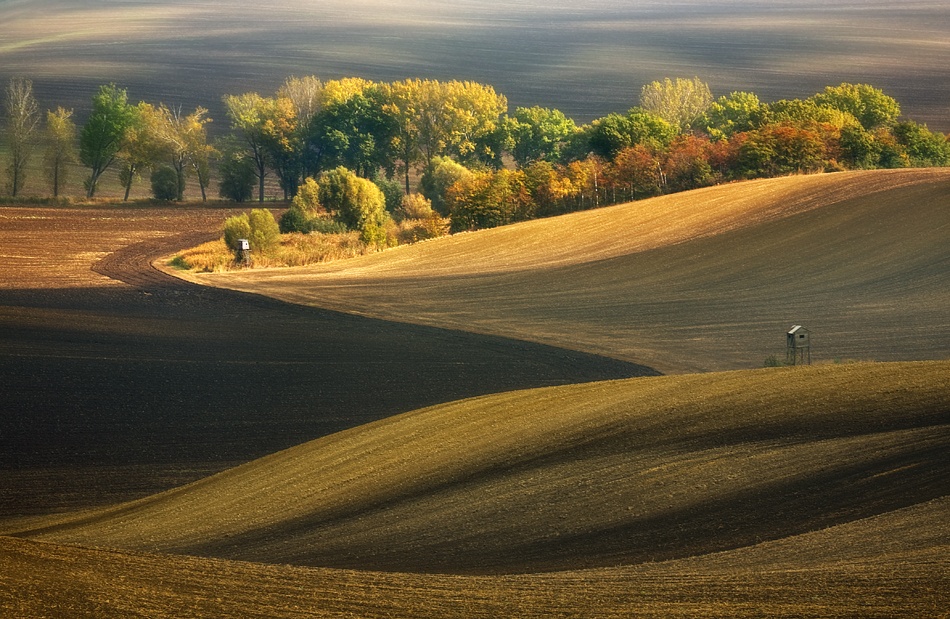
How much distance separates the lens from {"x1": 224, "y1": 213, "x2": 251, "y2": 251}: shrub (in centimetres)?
5622

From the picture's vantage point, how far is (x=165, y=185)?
89.0m

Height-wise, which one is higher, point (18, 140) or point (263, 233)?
point (18, 140)

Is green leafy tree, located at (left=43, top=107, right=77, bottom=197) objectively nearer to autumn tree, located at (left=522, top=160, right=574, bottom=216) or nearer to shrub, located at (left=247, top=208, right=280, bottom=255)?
shrub, located at (left=247, top=208, right=280, bottom=255)

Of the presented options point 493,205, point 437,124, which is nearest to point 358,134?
point 437,124

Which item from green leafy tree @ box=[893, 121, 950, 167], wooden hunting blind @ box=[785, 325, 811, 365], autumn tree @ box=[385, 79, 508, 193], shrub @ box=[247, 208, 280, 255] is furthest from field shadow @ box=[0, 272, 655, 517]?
autumn tree @ box=[385, 79, 508, 193]

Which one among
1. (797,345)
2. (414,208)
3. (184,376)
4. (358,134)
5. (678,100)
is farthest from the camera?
(678,100)

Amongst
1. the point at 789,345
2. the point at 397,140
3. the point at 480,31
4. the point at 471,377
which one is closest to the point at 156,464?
the point at 471,377

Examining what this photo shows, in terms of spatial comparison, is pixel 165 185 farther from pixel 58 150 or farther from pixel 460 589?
pixel 460 589

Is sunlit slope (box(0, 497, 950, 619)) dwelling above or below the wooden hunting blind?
above

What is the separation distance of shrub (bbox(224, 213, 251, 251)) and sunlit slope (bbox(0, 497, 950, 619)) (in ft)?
150

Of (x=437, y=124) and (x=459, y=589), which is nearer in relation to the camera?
(x=459, y=589)

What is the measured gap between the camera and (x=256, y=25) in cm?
18062

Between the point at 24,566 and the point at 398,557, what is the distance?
5068 millimetres

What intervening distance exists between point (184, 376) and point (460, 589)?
21.5 metres
